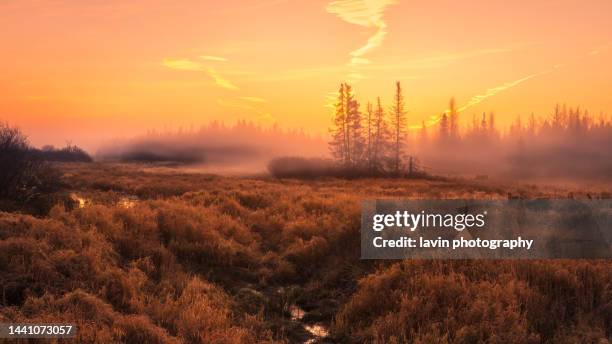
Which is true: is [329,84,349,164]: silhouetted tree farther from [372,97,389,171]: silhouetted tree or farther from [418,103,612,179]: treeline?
[418,103,612,179]: treeline

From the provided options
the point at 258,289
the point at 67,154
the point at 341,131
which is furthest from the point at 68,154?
the point at 258,289

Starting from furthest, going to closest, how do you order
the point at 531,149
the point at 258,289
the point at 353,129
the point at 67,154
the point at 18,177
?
the point at 531,149 → the point at 67,154 → the point at 353,129 → the point at 18,177 → the point at 258,289

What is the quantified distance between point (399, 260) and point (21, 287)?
305 inches

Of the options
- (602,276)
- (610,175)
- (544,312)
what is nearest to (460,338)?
(544,312)

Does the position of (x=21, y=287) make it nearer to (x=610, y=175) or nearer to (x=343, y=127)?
(x=343, y=127)

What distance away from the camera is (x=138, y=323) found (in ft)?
21.1

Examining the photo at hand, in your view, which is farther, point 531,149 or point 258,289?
point 531,149

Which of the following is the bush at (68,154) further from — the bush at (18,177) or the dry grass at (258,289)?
the dry grass at (258,289)

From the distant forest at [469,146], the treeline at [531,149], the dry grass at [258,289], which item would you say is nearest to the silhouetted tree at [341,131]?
the distant forest at [469,146]

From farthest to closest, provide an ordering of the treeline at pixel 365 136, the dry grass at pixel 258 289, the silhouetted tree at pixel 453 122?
the silhouetted tree at pixel 453 122
the treeline at pixel 365 136
the dry grass at pixel 258 289

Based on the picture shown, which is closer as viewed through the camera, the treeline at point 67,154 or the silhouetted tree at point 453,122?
the treeline at point 67,154

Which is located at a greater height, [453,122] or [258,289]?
[453,122]

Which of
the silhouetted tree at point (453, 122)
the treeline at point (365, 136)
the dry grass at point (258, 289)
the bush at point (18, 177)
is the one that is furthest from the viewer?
the silhouetted tree at point (453, 122)

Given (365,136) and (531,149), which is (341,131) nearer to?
(365,136)
